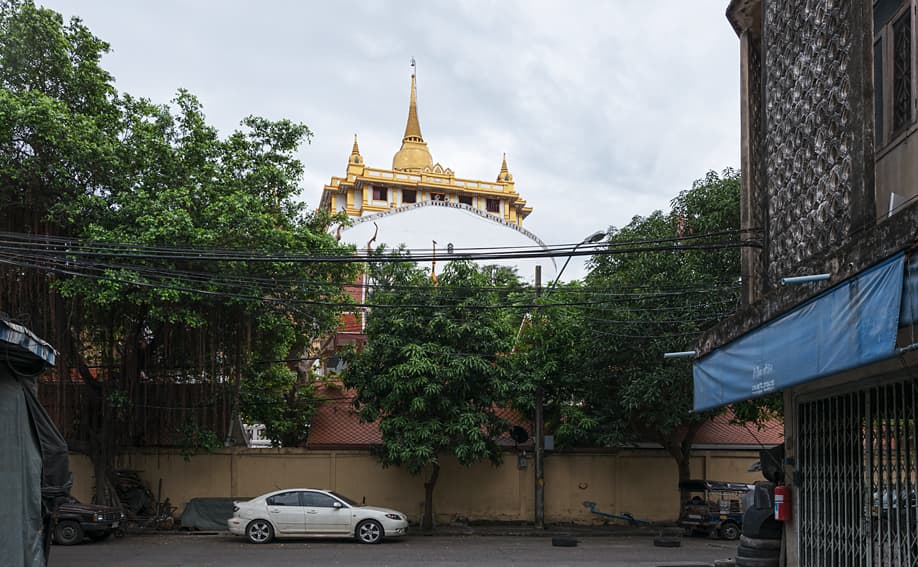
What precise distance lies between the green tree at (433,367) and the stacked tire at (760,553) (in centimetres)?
1254

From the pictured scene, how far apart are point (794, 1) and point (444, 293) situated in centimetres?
1483

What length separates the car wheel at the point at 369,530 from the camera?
20.5 m

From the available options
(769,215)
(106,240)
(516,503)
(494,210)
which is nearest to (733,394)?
(769,215)

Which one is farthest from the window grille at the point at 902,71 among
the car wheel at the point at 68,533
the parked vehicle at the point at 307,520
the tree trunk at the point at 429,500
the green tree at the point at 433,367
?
the car wheel at the point at 68,533

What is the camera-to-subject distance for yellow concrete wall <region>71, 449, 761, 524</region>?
82.5 feet

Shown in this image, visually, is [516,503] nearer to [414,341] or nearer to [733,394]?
[414,341]

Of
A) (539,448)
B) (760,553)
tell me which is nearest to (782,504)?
(760,553)

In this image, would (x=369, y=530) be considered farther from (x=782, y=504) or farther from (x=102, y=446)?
(x=782, y=504)

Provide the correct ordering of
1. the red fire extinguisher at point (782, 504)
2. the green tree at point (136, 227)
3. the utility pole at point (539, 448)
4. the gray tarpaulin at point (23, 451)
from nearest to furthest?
the gray tarpaulin at point (23, 451), the red fire extinguisher at point (782, 504), the green tree at point (136, 227), the utility pole at point (539, 448)

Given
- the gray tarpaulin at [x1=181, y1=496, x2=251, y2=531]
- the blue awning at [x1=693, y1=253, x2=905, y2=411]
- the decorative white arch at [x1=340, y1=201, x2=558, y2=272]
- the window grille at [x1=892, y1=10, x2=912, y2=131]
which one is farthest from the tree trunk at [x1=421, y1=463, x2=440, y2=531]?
the decorative white arch at [x1=340, y1=201, x2=558, y2=272]

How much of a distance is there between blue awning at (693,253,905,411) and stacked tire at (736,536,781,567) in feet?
5.63

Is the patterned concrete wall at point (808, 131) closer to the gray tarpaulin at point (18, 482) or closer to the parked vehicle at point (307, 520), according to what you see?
the gray tarpaulin at point (18, 482)

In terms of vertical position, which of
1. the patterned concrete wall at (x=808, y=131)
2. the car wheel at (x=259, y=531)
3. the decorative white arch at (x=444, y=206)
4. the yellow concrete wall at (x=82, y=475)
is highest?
the decorative white arch at (x=444, y=206)

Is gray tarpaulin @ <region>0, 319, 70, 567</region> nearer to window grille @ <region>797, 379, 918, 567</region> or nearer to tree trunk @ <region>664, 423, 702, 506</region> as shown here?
window grille @ <region>797, 379, 918, 567</region>
